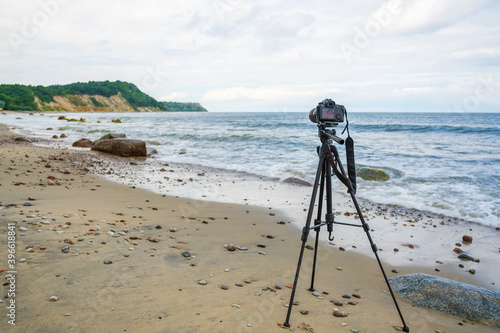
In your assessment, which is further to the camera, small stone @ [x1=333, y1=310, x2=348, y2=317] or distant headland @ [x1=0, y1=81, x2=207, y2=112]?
distant headland @ [x1=0, y1=81, x2=207, y2=112]

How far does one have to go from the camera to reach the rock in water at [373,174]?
11.0m

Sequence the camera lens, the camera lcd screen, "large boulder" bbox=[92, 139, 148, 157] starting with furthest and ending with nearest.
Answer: "large boulder" bbox=[92, 139, 148, 157], the camera lens, the camera lcd screen

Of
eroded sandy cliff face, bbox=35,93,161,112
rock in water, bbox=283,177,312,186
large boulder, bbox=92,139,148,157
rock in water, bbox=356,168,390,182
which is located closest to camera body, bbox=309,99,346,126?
rock in water, bbox=283,177,312,186

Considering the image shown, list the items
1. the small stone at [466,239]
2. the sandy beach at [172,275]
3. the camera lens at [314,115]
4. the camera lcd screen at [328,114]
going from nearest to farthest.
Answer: the sandy beach at [172,275], the camera lcd screen at [328,114], the camera lens at [314,115], the small stone at [466,239]

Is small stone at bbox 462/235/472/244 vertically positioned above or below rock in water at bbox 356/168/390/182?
below

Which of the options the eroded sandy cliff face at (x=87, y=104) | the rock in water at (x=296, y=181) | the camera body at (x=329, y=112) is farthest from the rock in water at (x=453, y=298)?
the eroded sandy cliff face at (x=87, y=104)

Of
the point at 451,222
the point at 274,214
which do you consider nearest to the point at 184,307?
the point at 274,214

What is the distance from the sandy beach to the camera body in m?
1.83

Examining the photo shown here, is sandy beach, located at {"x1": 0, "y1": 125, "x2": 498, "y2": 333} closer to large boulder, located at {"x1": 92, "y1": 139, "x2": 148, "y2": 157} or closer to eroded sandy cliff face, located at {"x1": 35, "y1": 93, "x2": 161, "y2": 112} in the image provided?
large boulder, located at {"x1": 92, "y1": 139, "x2": 148, "y2": 157}

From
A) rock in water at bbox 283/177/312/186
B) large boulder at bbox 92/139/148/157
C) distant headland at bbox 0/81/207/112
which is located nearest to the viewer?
rock in water at bbox 283/177/312/186

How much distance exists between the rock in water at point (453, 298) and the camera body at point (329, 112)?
7.25ft

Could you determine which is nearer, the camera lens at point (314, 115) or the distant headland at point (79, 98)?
the camera lens at point (314, 115)

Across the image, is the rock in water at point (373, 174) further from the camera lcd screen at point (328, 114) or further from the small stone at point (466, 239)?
the camera lcd screen at point (328, 114)

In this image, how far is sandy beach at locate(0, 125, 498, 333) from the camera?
9.02ft
